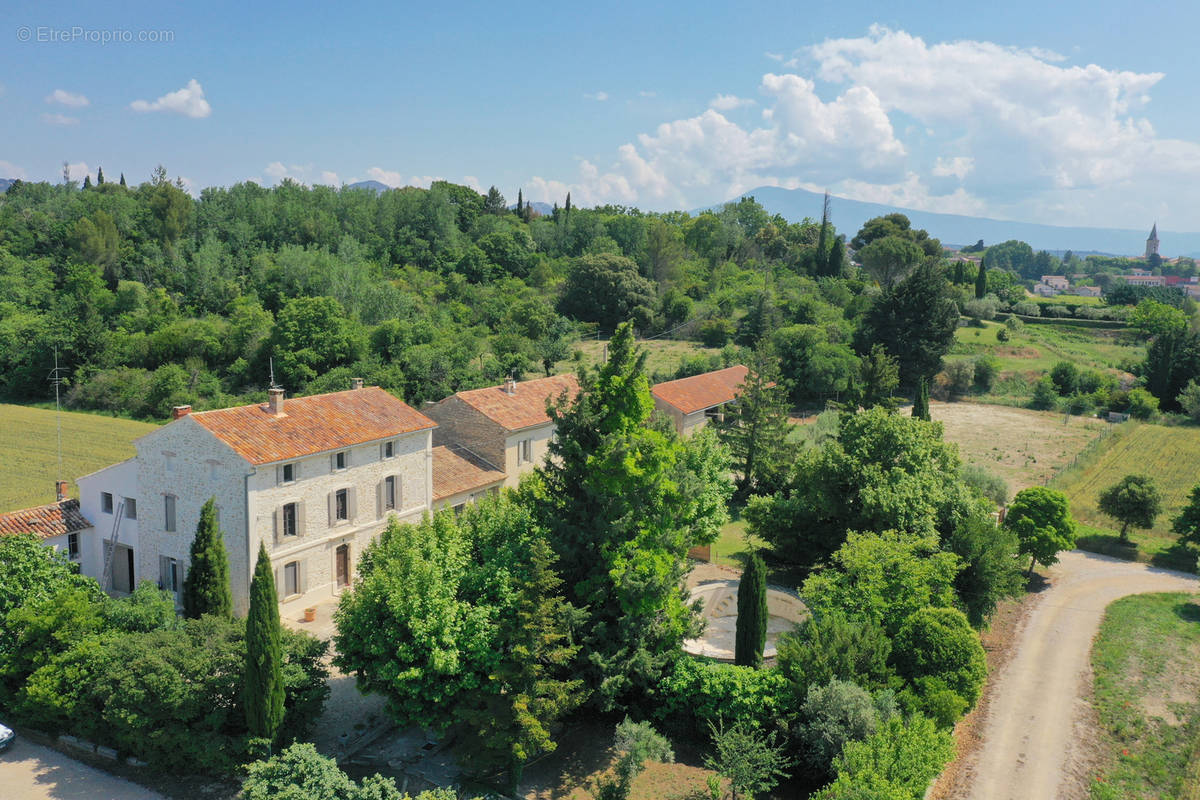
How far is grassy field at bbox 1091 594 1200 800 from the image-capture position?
20.7 metres

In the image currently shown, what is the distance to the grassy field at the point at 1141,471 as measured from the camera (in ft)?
128

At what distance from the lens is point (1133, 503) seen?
38094 mm

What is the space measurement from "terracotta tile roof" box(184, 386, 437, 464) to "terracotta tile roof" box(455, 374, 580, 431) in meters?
5.15

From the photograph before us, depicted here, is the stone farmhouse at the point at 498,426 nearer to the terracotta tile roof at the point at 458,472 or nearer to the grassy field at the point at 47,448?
the terracotta tile roof at the point at 458,472

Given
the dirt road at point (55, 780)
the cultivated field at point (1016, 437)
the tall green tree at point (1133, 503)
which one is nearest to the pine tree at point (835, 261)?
the cultivated field at point (1016, 437)

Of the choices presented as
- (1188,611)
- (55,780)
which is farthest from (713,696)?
(1188,611)

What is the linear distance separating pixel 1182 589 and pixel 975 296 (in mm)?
74348

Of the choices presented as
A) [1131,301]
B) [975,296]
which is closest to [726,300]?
[975,296]

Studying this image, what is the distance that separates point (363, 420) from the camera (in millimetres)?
31656

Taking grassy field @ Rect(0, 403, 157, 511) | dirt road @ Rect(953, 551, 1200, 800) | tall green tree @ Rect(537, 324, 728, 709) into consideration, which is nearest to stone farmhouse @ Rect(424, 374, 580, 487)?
tall green tree @ Rect(537, 324, 728, 709)

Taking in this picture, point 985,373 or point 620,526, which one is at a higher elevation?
Answer: point 620,526

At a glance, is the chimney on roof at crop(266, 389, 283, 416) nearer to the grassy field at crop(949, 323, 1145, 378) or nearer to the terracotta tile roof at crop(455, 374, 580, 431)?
the terracotta tile roof at crop(455, 374, 580, 431)

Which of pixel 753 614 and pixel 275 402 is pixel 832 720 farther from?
pixel 275 402

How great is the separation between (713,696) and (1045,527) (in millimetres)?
19992
